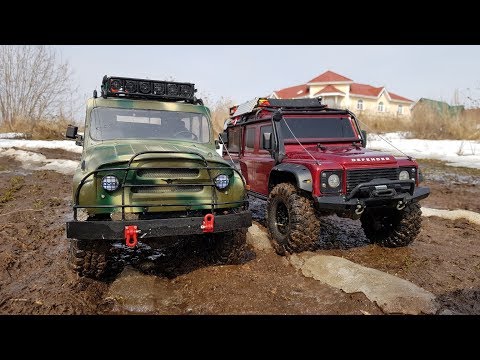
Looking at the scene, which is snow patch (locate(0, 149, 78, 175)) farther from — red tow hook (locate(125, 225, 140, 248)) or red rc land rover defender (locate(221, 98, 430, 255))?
red tow hook (locate(125, 225, 140, 248))

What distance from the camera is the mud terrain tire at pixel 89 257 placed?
12.1 ft

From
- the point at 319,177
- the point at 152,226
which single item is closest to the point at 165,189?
the point at 152,226

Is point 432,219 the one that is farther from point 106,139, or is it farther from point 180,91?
point 106,139

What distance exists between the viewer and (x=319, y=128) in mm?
6059

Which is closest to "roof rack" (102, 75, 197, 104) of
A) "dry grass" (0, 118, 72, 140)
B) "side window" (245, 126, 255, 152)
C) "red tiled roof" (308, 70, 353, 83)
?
"side window" (245, 126, 255, 152)

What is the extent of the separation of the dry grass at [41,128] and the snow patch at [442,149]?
17.8m

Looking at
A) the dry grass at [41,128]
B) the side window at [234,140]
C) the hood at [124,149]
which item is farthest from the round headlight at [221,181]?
the dry grass at [41,128]

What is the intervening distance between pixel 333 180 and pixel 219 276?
181 centimetres

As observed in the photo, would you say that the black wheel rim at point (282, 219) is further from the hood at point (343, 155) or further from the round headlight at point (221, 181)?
the round headlight at point (221, 181)

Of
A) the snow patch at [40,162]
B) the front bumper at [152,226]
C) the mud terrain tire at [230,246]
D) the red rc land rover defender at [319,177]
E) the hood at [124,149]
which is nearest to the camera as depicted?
the front bumper at [152,226]

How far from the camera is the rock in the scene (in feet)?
11.4

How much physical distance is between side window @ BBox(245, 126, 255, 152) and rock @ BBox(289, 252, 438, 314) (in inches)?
97.6

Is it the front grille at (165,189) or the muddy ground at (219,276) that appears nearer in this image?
the muddy ground at (219,276)
